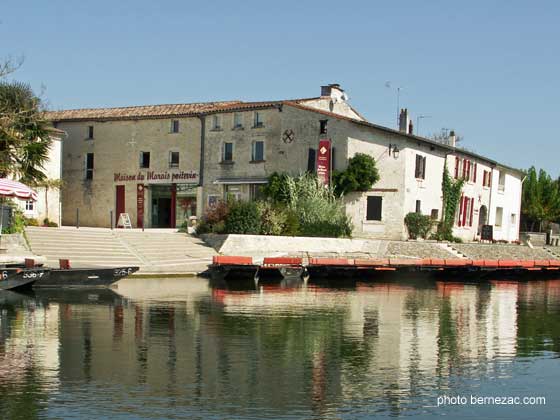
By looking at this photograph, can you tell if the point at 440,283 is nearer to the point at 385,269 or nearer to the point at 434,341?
the point at 385,269

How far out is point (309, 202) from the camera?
134 feet

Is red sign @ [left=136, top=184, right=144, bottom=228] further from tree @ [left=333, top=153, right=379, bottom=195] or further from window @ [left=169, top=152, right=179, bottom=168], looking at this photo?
tree @ [left=333, top=153, right=379, bottom=195]

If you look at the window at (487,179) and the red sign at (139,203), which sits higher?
the window at (487,179)

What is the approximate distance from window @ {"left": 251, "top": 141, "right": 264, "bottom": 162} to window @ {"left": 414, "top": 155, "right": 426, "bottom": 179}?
30.7 ft

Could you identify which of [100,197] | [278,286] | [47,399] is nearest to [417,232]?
[278,286]

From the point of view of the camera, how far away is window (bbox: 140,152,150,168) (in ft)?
161

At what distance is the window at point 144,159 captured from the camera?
49.0 meters

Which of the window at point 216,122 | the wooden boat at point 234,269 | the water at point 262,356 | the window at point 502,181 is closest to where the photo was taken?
the water at point 262,356

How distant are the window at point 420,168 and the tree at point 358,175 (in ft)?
9.95

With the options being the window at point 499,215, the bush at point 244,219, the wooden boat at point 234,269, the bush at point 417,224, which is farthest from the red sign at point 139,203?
the window at point 499,215

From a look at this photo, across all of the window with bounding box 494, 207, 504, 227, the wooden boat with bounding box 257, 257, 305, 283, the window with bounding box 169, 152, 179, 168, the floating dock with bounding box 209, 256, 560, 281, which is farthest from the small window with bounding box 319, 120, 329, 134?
the window with bounding box 494, 207, 504, 227

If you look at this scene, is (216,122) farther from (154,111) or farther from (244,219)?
(244,219)

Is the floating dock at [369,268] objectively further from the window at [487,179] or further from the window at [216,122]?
the window at [216,122]

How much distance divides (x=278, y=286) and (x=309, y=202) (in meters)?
11.6
